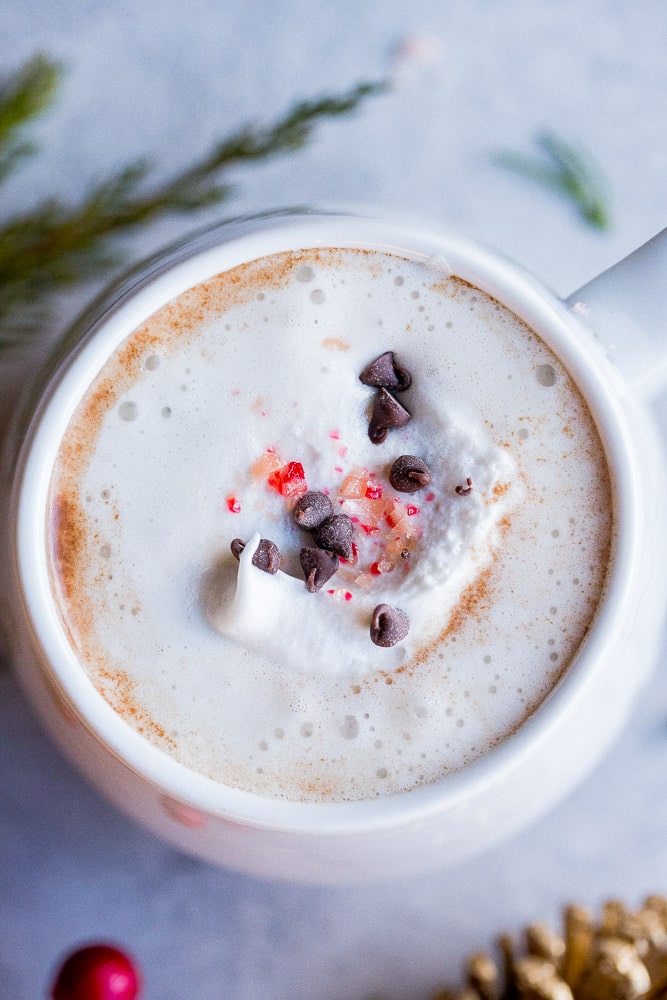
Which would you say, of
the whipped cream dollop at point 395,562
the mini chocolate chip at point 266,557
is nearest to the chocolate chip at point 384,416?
the whipped cream dollop at point 395,562

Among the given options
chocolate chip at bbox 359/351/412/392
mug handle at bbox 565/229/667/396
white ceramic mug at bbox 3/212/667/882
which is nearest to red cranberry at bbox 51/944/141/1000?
white ceramic mug at bbox 3/212/667/882

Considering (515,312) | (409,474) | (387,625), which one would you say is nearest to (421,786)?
(387,625)

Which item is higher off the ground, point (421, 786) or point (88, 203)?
point (88, 203)

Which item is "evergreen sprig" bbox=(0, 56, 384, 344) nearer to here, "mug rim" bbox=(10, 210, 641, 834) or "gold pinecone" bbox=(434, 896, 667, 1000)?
"mug rim" bbox=(10, 210, 641, 834)

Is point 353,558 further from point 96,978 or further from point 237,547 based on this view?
point 96,978

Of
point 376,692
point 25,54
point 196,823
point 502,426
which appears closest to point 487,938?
point 196,823
